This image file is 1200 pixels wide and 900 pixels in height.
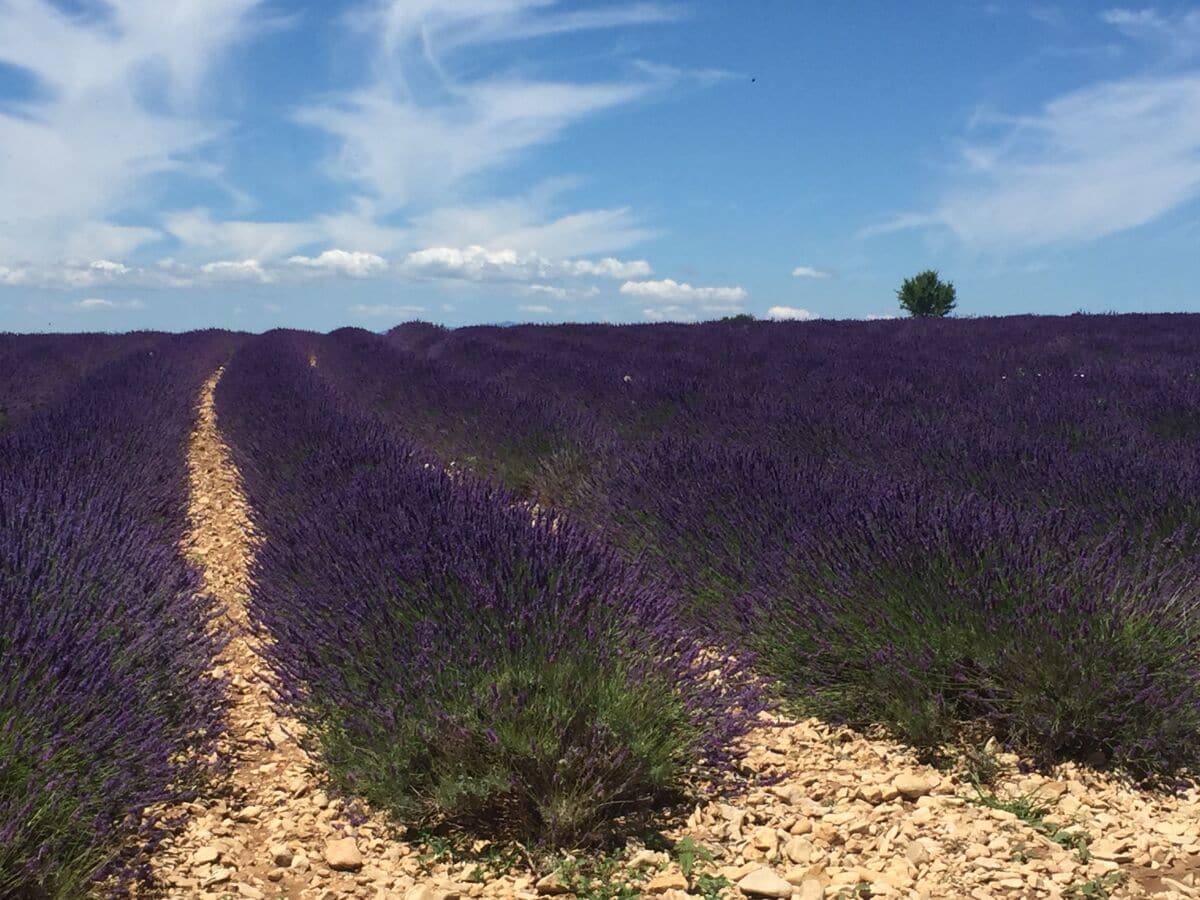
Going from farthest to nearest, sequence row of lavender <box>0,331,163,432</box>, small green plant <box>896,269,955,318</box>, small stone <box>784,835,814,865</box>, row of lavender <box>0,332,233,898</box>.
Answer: small green plant <box>896,269,955,318</box> < row of lavender <box>0,331,163,432</box> < small stone <box>784,835,814,865</box> < row of lavender <box>0,332,233,898</box>

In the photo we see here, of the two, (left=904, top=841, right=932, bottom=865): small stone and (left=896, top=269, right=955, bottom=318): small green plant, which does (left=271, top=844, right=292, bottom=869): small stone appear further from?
(left=896, top=269, right=955, bottom=318): small green plant

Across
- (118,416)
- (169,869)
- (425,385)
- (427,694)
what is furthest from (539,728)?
(425,385)

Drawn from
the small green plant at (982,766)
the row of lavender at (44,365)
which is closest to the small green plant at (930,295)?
the row of lavender at (44,365)

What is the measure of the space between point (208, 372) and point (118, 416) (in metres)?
8.62

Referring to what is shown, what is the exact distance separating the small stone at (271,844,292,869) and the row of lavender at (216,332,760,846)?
214 millimetres

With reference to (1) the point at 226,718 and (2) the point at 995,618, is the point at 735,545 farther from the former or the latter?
(1) the point at 226,718

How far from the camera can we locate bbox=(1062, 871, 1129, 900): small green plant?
194 cm

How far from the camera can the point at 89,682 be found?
2225mm

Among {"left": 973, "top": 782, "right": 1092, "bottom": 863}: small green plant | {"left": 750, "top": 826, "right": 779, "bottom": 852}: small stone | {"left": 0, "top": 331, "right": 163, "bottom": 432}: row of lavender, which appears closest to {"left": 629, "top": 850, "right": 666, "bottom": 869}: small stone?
{"left": 750, "top": 826, "right": 779, "bottom": 852}: small stone

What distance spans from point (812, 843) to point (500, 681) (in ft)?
2.71

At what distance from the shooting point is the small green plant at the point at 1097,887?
194 centimetres

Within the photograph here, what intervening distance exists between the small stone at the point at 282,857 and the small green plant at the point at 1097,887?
1724 millimetres

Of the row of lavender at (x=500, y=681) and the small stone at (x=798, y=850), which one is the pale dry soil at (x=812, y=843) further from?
the row of lavender at (x=500, y=681)

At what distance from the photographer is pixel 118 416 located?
6.57m
